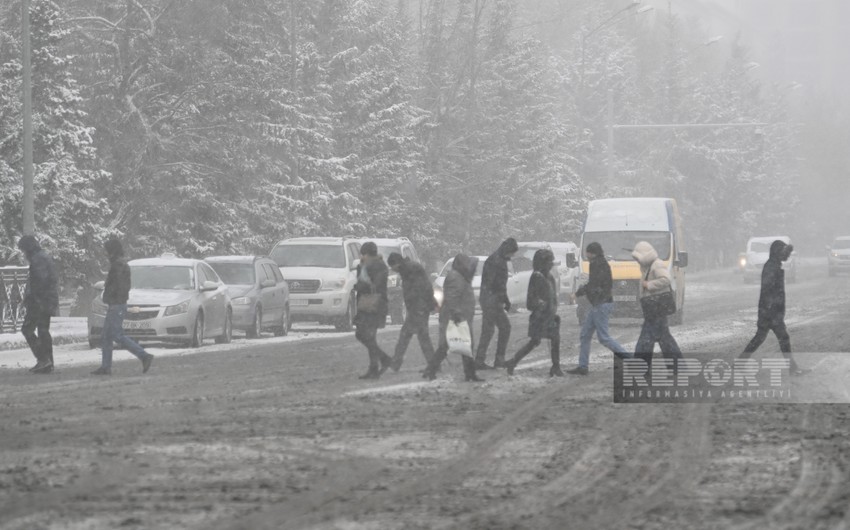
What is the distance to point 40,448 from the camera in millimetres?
12375

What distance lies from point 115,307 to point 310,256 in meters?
15.5

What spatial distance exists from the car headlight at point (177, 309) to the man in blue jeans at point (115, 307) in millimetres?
5947

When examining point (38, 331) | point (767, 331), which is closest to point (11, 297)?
point (38, 331)

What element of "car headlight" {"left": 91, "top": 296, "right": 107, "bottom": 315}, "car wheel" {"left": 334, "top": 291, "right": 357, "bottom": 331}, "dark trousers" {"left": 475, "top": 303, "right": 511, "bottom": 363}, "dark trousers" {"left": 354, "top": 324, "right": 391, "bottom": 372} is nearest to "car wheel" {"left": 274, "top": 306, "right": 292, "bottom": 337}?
"car wheel" {"left": 334, "top": 291, "right": 357, "bottom": 331}

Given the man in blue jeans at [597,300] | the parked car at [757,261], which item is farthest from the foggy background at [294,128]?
the man in blue jeans at [597,300]

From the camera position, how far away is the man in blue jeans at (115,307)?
20500mm

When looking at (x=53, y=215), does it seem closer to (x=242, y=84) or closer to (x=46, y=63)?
(x=46, y=63)

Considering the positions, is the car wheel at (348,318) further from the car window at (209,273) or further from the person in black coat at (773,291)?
the person in black coat at (773,291)

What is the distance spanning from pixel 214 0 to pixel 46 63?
8.65 m

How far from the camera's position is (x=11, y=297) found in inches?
1230

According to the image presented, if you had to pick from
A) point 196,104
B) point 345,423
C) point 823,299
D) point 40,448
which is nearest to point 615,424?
point 345,423

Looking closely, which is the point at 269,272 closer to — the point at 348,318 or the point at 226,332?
the point at 348,318

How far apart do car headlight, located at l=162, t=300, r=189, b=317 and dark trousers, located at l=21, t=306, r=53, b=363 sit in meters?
5.78

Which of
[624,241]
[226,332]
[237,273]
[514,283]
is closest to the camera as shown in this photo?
[226,332]
